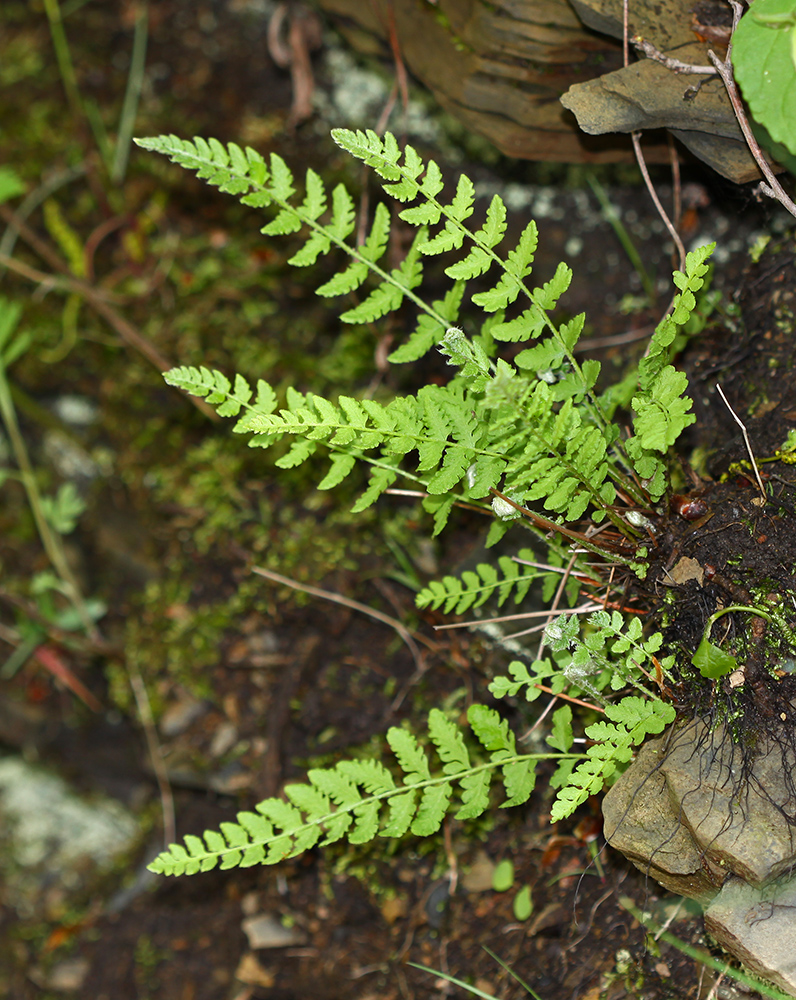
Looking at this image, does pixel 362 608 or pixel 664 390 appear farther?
pixel 362 608

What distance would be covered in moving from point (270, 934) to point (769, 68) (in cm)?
294

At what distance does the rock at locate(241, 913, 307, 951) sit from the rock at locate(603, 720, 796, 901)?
1.31 meters

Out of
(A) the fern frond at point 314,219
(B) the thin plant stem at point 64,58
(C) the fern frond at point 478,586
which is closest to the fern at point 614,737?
(C) the fern frond at point 478,586

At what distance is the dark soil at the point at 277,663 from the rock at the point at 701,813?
26 cm

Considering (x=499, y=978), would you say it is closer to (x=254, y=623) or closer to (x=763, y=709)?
(x=763, y=709)

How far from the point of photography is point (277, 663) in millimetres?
3086

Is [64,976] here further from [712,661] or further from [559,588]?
[712,661]

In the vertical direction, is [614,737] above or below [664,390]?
below

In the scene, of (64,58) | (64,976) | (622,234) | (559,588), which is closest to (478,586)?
(559,588)

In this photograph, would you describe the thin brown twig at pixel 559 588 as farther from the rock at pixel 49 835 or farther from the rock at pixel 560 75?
the rock at pixel 49 835

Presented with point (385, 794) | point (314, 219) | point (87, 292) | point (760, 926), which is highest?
point (314, 219)

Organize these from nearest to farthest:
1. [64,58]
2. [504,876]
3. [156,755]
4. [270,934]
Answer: [504,876], [270,934], [156,755], [64,58]

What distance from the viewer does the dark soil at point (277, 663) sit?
226 cm

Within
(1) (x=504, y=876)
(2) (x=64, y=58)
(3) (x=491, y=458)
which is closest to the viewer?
(3) (x=491, y=458)
